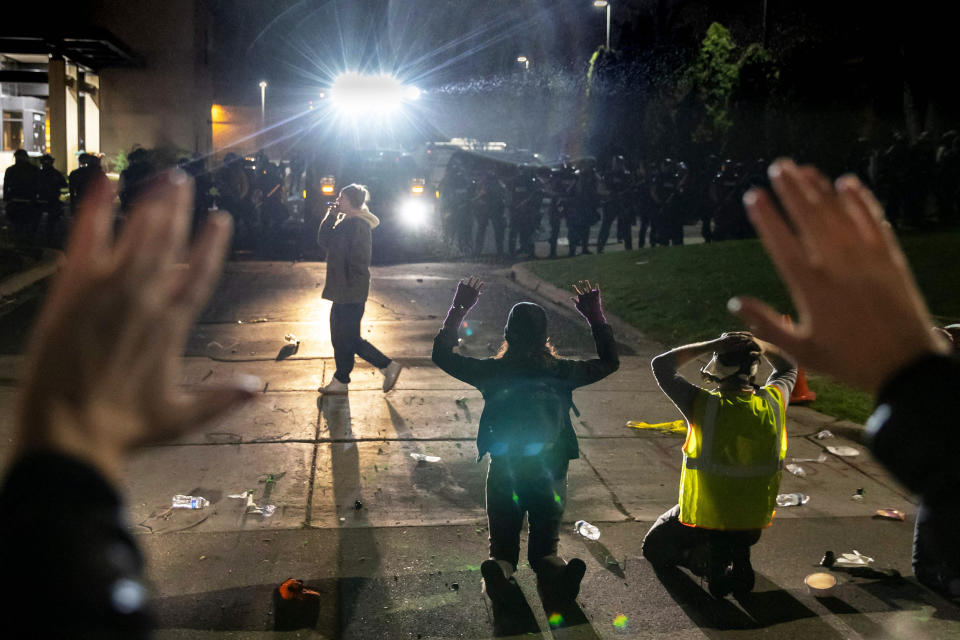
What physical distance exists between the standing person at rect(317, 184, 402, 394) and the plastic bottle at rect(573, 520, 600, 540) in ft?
11.2

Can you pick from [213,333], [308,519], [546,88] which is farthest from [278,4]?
[308,519]

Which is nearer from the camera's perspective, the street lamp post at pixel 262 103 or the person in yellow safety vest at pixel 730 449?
the person in yellow safety vest at pixel 730 449

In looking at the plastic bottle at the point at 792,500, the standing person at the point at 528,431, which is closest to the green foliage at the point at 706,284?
the plastic bottle at the point at 792,500

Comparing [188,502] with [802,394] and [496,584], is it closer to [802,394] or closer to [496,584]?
[496,584]

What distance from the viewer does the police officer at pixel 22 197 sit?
19.4 m

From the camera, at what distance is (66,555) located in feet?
3.10

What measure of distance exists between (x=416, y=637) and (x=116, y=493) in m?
3.72

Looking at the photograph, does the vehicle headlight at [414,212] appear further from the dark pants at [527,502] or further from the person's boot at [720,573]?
the person's boot at [720,573]

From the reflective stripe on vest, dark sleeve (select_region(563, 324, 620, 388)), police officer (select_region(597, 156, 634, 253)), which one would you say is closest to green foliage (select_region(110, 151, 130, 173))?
police officer (select_region(597, 156, 634, 253))

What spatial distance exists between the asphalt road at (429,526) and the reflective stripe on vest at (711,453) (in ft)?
2.14

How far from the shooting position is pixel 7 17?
3341cm

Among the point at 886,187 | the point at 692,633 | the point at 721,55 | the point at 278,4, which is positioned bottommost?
the point at 692,633

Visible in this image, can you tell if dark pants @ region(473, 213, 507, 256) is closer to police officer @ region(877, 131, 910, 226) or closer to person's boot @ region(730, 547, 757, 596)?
police officer @ region(877, 131, 910, 226)

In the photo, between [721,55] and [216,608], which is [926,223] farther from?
[216,608]
